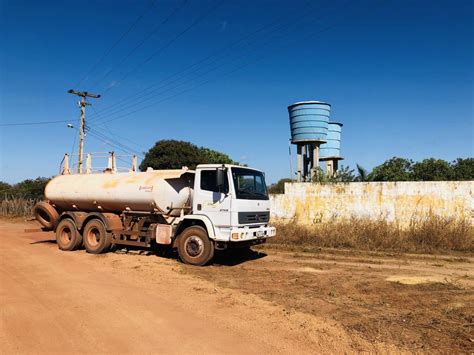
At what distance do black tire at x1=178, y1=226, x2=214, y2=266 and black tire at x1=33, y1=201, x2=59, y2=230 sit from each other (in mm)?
6183

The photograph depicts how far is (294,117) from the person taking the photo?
2186 centimetres

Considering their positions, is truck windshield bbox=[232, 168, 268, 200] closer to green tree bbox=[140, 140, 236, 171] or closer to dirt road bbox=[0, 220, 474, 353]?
dirt road bbox=[0, 220, 474, 353]

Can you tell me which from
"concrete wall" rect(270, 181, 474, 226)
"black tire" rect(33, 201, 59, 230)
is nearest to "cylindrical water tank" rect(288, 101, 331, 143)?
"concrete wall" rect(270, 181, 474, 226)

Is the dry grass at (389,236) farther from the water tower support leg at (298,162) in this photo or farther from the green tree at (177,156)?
the green tree at (177,156)

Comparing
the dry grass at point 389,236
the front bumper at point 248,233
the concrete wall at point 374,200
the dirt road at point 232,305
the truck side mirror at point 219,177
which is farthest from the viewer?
the concrete wall at point 374,200

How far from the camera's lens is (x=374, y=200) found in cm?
1568

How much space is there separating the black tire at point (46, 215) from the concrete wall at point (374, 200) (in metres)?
9.16

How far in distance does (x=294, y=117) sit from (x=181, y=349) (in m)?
18.6

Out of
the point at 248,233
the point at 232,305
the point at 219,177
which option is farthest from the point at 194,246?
the point at 232,305

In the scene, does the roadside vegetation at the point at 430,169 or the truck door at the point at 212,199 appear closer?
the truck door at the point at 212,199

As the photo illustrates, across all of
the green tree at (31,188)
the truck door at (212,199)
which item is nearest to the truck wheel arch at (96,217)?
the truck door at (212,199)

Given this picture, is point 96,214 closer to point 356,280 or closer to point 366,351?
point 356,280

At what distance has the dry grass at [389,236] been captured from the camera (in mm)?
13039

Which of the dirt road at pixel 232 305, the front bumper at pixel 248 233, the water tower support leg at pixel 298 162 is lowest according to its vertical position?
the dirt road at pixel 232 305
